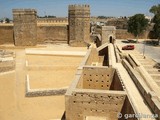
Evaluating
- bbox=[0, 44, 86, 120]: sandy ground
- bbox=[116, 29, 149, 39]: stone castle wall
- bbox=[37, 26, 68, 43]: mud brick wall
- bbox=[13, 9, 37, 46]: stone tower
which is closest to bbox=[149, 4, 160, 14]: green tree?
bbox=[116, 29, 149, 39]: stone castle wall

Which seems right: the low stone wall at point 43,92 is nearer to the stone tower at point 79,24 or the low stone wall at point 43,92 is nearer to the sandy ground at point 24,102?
the sandy ground at point 24,102

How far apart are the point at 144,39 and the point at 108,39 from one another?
426 inches

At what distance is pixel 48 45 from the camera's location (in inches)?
912

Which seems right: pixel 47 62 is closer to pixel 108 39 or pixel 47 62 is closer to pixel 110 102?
pixel 108 39

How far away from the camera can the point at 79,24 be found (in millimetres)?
22094

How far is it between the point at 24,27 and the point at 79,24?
239 inches

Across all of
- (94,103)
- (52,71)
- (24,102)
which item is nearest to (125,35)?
(52,71)

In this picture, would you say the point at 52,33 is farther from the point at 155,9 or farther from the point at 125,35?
the point at 155,9

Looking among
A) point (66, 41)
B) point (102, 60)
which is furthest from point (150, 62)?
point (66, 41)

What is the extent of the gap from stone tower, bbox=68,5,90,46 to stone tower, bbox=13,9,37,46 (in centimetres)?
419

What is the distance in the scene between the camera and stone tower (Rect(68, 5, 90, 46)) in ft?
72.2

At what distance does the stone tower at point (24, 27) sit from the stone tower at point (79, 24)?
4189 mm

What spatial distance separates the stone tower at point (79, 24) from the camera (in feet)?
72.2

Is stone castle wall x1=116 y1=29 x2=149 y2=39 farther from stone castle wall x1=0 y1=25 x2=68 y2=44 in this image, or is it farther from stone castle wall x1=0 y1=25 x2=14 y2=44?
stone castle wall x1=0 y1=25 x2=14 y2=44
